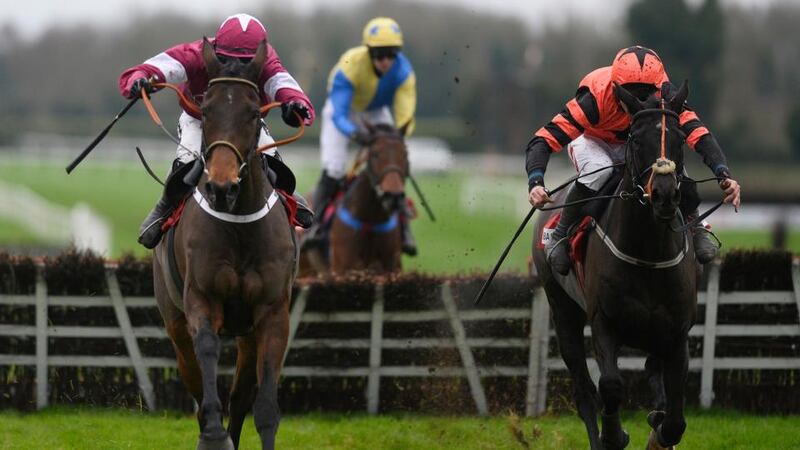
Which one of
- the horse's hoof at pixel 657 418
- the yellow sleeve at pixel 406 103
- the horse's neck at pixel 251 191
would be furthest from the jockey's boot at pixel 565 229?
the yellow sleeve at pixel 406 103

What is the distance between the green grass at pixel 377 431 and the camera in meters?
8.35

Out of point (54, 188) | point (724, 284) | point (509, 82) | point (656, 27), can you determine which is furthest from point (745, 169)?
point (724, 284)

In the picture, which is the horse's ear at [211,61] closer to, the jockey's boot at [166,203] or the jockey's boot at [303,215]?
the jockey's boot at [166,203]

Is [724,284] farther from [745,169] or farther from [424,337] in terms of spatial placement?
[745,169]

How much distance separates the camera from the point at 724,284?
9547 mm

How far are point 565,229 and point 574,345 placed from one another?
0.91m

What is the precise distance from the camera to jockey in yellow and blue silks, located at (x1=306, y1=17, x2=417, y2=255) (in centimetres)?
1250

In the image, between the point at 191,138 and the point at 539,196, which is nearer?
the point at 539,196

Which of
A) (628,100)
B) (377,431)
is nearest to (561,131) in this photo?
(628,100)

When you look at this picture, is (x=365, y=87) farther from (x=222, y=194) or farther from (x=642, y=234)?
(x=222, y=194)

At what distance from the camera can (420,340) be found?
9.66 m

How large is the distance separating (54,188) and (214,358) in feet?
132

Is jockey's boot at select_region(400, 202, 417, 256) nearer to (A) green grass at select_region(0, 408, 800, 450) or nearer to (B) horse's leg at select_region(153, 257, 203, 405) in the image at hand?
(A) green grass at select_region(0, 408, 800, 450)

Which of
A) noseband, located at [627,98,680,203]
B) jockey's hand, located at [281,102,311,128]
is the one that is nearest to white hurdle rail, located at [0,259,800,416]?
jockey's hand, located at [281,102,311,128]
